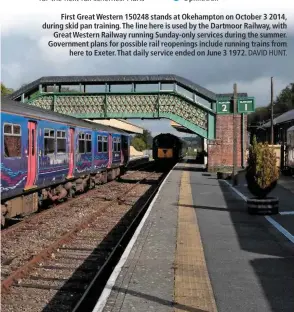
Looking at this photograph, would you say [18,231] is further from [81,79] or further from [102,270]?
[81,79]

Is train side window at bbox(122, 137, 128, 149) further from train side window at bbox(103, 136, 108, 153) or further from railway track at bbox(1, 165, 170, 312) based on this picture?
railway track at bbox(1, 165, 170, 312)

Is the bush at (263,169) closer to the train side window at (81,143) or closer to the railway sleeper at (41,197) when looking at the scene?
the railway sleeper at (41,197)

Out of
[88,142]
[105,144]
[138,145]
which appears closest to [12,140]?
[88,142]

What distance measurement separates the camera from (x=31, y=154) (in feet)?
38.9

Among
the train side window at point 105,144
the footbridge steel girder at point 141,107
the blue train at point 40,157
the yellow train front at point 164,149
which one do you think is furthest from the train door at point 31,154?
the yellow train front at point 164,149

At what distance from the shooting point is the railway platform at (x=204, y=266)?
545 cm

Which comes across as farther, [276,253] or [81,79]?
[81,79]

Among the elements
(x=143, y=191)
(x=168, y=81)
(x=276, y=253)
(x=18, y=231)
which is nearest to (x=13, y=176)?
(x=18, y=231)

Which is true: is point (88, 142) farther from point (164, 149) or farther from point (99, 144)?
point (164, 149)

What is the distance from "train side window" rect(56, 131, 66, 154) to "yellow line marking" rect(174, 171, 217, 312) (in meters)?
5.46

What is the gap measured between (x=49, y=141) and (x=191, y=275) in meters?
8.01

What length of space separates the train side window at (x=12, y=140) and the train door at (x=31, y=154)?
80 centimetres

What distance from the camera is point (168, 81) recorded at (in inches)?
1238

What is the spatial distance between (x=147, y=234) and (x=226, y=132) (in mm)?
22371
